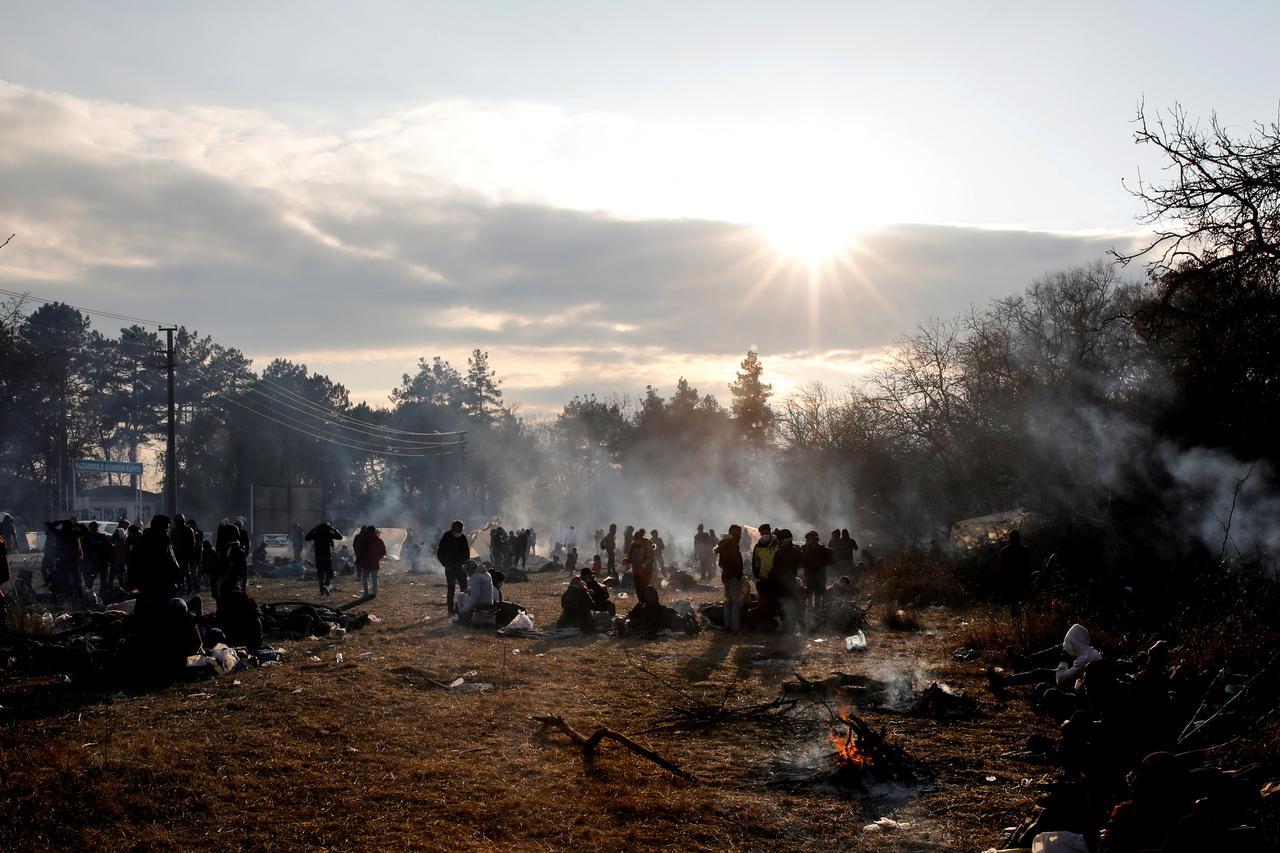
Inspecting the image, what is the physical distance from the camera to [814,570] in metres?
17.5

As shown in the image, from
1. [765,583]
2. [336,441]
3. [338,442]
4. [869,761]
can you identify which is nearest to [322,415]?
[336,441]

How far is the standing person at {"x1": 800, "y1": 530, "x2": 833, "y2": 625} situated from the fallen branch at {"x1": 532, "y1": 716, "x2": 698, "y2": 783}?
9472mm

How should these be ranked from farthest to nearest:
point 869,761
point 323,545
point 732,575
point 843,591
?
1. point 323,545
2. point 843,591
3. point 732,575
4. point 869,761

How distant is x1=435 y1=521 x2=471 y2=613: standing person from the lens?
1734 cm

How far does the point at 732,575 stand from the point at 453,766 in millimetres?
8613

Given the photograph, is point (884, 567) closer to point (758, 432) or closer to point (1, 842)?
point (1, 842)

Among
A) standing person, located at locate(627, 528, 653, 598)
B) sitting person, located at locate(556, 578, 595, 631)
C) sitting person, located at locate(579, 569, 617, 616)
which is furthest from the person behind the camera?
standing person, located at locate(627, 528, 653, 598)

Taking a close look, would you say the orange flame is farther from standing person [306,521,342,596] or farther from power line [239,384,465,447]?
power line [239,384,465,447]

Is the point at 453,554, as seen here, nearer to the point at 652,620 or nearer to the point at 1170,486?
the point at 652,620

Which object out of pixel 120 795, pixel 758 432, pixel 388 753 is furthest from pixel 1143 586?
pixel 758 432

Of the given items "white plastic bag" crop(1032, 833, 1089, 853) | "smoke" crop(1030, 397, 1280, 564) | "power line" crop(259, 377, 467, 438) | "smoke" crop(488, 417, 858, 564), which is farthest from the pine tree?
"white plastic bag" crop(1032, 833, 1089, 853)

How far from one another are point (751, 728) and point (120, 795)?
5.19 meters

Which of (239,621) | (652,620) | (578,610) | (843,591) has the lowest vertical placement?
(843,591)

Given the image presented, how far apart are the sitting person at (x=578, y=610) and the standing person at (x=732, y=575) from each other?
93.9 inches
